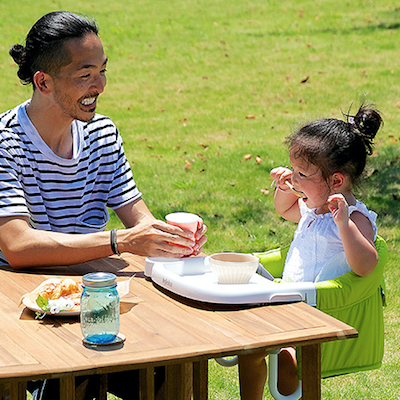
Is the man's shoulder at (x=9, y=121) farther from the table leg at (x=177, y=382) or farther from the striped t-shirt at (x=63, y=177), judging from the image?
the table leg at (x=177, y=382)

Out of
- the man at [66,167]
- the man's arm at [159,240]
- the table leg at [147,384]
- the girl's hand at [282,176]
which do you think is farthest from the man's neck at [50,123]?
the table leg at [147,384]

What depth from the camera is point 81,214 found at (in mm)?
3383

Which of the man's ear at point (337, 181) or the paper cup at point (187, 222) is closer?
the paper cup at point (187, 222)

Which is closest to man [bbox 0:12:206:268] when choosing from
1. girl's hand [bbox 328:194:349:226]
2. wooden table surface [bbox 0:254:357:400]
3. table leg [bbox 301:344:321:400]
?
wooden table surface [bbox 0:254:357:400]

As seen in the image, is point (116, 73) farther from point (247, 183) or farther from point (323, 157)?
point (323, 157)

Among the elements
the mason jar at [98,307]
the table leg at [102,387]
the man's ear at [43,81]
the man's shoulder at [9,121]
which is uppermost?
the man's ear at [43,81]

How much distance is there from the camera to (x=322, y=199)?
312cm

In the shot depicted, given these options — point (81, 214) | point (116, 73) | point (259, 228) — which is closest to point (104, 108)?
point (116, 73)

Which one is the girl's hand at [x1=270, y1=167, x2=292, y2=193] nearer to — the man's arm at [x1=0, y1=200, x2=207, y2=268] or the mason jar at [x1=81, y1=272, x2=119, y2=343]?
Result: the man's arm at [x1=0, y1=200, x2=207, y2=268]

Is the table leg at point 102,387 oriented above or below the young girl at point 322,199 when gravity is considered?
below

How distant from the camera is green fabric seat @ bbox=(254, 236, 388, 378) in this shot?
271 centimetres

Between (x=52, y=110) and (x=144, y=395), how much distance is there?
53.2 inches

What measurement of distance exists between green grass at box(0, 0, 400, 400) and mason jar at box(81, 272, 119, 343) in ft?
4.81

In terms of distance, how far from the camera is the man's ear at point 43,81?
328 centimetres
